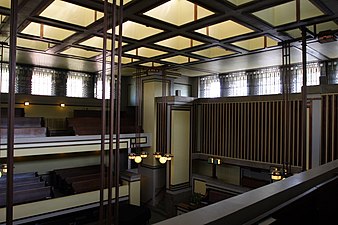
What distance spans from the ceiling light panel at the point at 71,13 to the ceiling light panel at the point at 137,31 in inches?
24.3

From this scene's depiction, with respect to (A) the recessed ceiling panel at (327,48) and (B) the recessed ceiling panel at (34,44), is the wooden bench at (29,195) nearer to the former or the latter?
(B) the recessed ceiling panel at (34,44)

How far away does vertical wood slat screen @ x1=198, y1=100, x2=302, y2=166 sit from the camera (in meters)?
6.58

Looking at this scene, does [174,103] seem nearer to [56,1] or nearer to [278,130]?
[278,130]

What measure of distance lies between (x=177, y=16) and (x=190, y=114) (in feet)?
17.1

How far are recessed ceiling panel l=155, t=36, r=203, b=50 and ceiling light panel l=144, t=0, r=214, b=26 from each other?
1.14 meters

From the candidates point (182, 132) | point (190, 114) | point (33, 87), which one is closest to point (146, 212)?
point (182, 132)

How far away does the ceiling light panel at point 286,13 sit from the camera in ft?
12.2

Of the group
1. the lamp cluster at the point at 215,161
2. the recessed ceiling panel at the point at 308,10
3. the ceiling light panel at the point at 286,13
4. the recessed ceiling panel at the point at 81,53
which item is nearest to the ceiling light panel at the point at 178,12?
the ceiling light panel at the point at 286,13

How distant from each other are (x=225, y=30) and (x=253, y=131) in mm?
3801

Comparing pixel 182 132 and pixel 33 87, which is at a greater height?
pixel 33 87

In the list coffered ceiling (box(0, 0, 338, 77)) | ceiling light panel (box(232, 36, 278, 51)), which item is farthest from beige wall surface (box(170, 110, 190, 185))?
ceiling light panel (box(232, 36, 278, 51))

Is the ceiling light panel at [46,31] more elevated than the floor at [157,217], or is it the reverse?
the ceiling light panel at [46,31]

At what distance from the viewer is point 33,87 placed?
8.52 meters

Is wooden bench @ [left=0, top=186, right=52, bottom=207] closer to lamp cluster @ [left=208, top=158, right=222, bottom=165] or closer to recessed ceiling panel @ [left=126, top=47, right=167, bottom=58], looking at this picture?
recessed ceiling panel @ [left=126, top=47, right=167, bottom=58]
